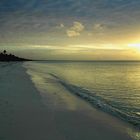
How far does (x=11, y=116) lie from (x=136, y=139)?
16.2ft

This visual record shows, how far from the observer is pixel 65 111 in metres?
12.4

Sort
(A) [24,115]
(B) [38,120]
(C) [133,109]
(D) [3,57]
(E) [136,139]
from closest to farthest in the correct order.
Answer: (E) [136,139]
(B) [38,120]
(A) [24,115]
(C) [133,109]
(D) [3,57]

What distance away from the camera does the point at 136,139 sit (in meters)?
8.27

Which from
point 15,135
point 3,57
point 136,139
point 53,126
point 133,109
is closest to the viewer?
point 15,135

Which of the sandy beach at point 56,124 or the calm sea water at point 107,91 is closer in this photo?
the sandy beach at point 56,124

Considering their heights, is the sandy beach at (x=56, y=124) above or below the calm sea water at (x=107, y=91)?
above

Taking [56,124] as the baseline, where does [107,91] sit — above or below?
below

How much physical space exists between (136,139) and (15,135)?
3911 millimetres

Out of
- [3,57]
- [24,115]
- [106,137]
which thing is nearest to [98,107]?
[24,115]

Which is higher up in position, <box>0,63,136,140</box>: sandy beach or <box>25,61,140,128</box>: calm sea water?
<box>0,63,136,140</box>: sandy beach

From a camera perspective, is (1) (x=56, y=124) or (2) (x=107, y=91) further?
(2) (x=107, y=91)

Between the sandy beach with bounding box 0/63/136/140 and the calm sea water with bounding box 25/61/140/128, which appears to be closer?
the sandy beach with bounding box 0/63/136/140

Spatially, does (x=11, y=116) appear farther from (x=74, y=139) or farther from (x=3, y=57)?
(x=3, y=57)

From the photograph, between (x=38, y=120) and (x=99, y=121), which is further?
(x=99, y=121)
